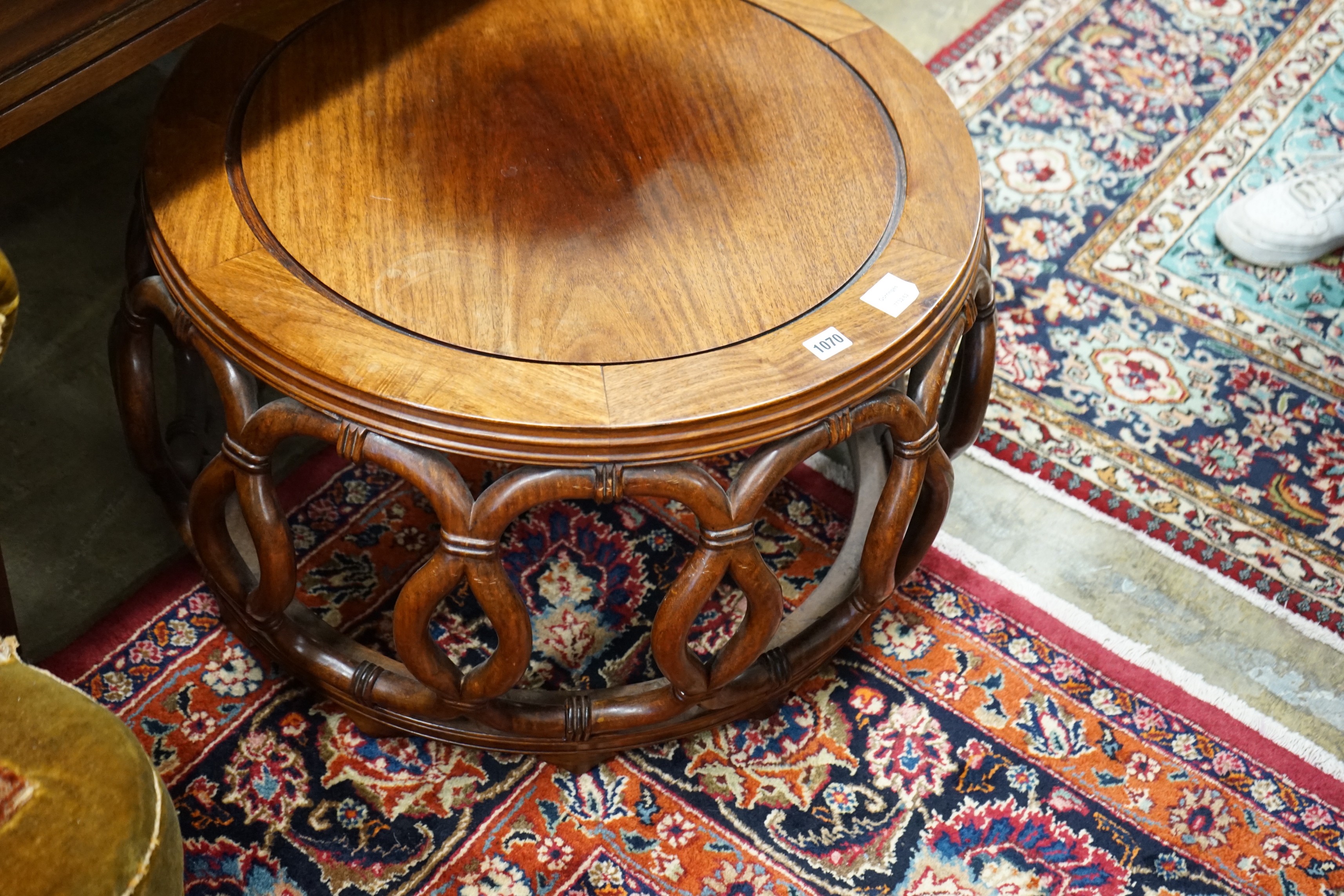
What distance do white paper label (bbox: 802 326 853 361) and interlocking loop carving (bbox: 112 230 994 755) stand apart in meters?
0.05

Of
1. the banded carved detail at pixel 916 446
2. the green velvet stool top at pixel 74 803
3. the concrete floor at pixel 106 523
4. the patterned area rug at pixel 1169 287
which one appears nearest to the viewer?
the green velvet stool top at pixel 74 803

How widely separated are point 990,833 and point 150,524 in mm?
918

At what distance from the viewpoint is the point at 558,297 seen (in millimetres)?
918

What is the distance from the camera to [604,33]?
3.83 ft

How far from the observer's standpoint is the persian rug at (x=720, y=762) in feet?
3.52

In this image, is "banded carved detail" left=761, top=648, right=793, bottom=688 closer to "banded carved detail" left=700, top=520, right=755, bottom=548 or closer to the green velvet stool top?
"banded carved detail" left=700, top=520, right=755, bottom=548

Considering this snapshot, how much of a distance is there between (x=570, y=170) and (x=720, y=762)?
58cm

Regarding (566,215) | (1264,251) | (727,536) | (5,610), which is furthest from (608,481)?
(1264,251)

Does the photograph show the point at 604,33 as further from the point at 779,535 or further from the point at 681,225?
the point at 779,535

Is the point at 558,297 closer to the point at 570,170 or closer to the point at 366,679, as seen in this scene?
the point at 570,170

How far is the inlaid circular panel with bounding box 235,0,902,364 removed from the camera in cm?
92

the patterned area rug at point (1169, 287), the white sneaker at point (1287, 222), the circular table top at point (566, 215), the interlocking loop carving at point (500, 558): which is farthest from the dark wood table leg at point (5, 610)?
the white sneaker at point (1287, 222)

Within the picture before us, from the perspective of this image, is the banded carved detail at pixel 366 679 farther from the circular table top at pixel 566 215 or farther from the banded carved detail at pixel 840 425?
the banded carved detail at pixel 840 425


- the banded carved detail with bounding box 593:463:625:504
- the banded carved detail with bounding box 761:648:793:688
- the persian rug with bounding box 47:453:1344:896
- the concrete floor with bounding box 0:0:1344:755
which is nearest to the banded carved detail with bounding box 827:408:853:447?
the banded carved detail with bounding box 593:463:625:504
